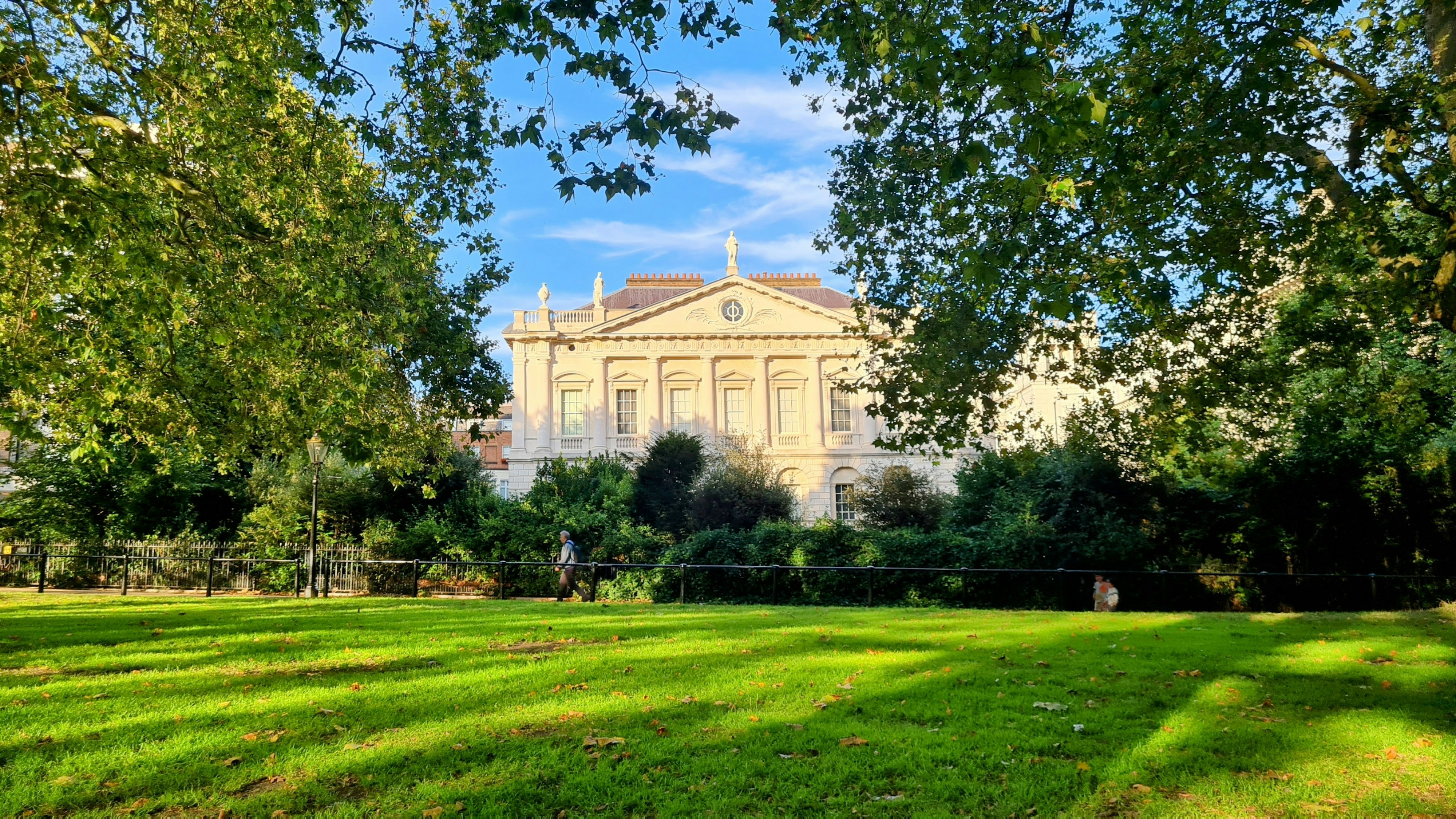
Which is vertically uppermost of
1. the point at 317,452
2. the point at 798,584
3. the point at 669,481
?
the point at 317,452

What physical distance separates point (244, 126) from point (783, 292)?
3914cm

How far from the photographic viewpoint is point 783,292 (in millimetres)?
47531

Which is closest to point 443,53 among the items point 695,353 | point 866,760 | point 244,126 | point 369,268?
point 244,126

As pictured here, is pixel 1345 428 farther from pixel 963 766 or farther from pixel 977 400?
pixel 963 766

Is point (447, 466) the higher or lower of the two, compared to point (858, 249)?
lower

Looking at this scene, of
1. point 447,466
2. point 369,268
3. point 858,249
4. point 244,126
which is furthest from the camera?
point 447,466

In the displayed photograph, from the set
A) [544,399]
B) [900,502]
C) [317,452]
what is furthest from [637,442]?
[317,452]

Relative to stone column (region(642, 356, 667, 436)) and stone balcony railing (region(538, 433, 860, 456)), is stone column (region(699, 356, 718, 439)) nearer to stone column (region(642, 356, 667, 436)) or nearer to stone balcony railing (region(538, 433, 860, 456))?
stone column (region(642, 356, 667, 436))

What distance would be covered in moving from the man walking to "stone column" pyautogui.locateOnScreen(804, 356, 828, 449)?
30.5 m

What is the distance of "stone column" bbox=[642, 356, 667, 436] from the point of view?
47219 millimetres

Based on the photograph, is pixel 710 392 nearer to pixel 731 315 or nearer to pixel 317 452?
pixel 731 315

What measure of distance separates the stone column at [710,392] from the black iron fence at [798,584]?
2755 centimetres

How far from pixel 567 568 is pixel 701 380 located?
3100 cm

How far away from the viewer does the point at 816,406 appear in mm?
47594
